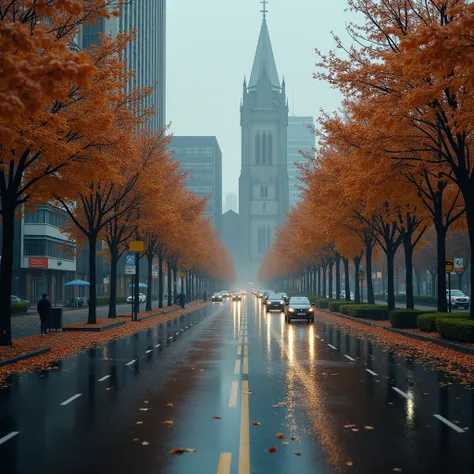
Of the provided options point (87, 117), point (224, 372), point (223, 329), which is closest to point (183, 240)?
point (223, 329)

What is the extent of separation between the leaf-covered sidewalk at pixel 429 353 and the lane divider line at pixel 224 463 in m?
7.60

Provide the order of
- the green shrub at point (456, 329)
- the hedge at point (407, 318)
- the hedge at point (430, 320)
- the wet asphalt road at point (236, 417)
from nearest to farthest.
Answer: the wet asphalt road at point (236, 417) → the green shrub at point (456, 329) → the hedge at point (430, 320) → the hedge at point (407, 318)

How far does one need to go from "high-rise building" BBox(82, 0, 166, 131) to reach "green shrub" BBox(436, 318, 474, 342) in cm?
6937

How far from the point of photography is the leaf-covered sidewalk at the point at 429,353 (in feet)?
50.9

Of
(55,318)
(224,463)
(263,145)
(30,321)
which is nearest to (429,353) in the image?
(224,463)

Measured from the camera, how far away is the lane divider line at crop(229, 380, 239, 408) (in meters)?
11.4

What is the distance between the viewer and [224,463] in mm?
7590

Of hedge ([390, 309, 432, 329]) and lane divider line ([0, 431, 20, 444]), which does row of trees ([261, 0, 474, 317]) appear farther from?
lane divider line ([0, 431, 20, 444])

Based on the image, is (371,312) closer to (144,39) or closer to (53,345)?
(53,345)

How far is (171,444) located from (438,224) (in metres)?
21.0

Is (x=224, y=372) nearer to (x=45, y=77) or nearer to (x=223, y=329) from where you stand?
(x=45, y=77)

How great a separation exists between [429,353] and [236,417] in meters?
11.2

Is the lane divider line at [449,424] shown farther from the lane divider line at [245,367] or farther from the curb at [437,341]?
the curb at [437,341]

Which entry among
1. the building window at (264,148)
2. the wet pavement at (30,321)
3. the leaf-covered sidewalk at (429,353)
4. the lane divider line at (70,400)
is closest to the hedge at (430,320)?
the leaf-covered sidewalk at (429,353)
